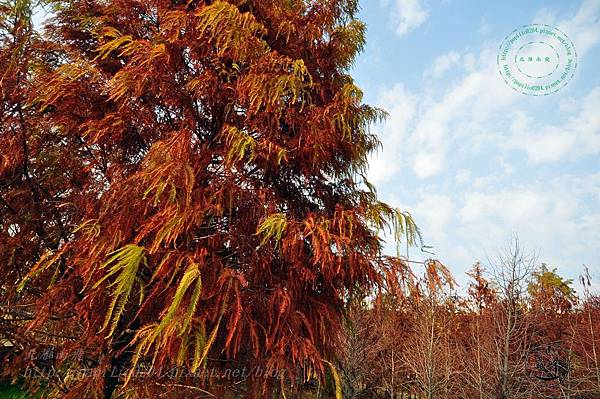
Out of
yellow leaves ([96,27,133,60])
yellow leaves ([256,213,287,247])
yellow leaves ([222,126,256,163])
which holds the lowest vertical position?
yellow leaves ([256,213,287,247])

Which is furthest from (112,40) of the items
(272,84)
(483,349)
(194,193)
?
(483,349)

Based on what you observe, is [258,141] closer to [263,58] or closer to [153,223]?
[263,58]

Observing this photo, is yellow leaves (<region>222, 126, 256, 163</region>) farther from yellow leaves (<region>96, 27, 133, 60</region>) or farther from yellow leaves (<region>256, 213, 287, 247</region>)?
yellow leaves (<region>96, 27, 133, 60</region>)

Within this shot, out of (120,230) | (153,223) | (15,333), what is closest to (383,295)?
(153,223)

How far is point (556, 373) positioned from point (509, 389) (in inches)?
126

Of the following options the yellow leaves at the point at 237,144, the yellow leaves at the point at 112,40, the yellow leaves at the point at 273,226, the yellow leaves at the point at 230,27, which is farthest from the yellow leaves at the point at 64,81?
the yellow leaves at the point at 273,226

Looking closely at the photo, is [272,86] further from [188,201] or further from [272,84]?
[188,201]

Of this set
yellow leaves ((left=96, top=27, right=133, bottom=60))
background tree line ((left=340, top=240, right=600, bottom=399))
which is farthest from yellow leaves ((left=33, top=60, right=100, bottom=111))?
background tree line ((left=340, top=240, right=600, bottom=399))

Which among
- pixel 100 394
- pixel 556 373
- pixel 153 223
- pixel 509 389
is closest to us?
pixel 153 223

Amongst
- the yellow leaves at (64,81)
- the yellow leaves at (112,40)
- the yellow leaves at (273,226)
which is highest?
the yellow leaves at (112,40)

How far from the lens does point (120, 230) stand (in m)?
3.20

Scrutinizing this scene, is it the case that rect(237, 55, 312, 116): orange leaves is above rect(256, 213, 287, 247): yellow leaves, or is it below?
above

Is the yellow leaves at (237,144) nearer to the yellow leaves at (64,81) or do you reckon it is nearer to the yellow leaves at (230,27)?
the yellow leaves at (230,27)

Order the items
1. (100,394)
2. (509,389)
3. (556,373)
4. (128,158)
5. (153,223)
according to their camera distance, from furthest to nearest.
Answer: (556,373) → (509,389) → (128,158) → (100,394) → (153,223)
